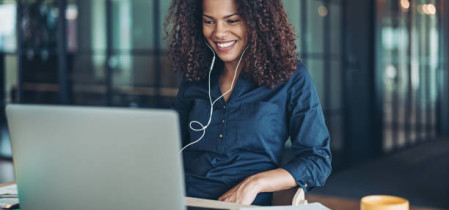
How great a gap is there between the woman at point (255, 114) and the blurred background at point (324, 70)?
2826 mm

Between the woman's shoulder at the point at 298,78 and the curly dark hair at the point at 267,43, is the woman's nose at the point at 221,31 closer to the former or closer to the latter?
the curly dark hair at the point at 267,43

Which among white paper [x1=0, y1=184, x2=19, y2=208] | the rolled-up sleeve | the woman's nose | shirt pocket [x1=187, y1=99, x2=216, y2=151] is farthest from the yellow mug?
white paper [x1=0, y1=184, x2=19, y2=208]

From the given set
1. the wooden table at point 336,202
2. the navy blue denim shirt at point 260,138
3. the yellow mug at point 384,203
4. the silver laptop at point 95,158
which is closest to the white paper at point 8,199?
the silver laptop at point 95,158

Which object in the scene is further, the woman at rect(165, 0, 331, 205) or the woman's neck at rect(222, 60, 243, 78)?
the woman's neck at rect(222, 60, 243, 78)

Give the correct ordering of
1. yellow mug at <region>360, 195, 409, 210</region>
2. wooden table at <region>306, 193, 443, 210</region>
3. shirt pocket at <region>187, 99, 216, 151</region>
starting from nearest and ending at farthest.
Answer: yellow mug at <region>360, 195, 409, 210</region> < shirt pocket at <region>187, 99, 216, 151</region> < wooden table at <region>306, 193, 443, 210</region>

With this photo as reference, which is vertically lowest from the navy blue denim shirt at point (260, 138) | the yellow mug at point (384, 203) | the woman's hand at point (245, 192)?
the woman's hand at point (245, 192)

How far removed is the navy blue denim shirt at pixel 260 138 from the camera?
1508 millimetres

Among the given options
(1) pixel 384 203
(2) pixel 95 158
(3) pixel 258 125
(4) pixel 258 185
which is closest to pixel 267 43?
(3) pixel 258 125

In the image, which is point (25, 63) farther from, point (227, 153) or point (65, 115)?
point (65, 115)

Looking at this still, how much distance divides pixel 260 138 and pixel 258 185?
6.8 inches

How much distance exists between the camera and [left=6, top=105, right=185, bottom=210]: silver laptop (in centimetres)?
87

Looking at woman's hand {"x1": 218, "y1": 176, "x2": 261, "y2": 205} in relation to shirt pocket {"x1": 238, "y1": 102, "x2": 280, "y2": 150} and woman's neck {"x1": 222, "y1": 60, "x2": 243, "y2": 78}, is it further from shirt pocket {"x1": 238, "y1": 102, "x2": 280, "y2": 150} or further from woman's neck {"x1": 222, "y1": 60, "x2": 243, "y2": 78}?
woman's neck {"x1": 222, "y1": 60, "x2": 243, "y2": 78}

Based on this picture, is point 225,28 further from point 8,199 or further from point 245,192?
point 8,199

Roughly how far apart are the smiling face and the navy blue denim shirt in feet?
0.32
